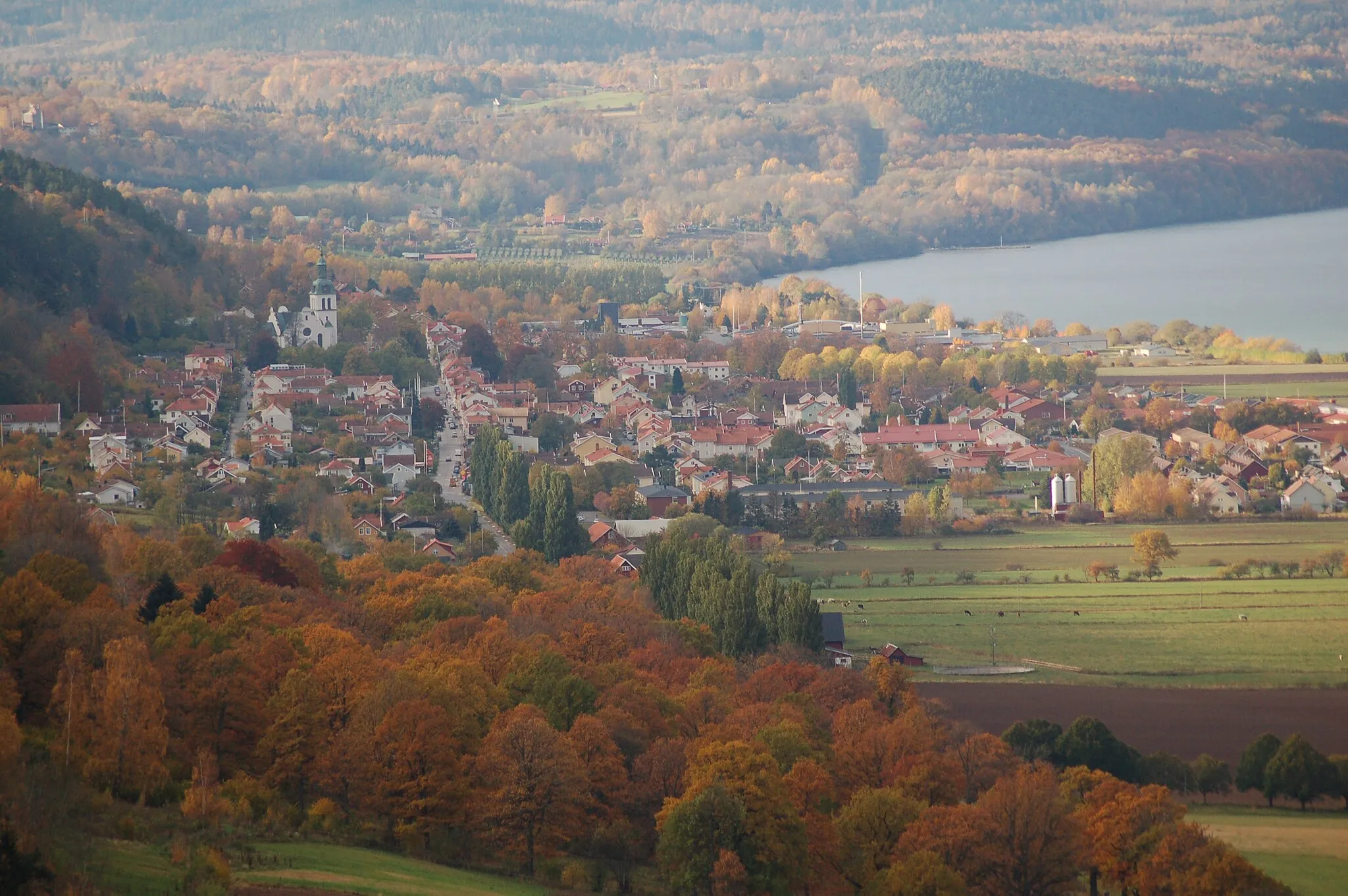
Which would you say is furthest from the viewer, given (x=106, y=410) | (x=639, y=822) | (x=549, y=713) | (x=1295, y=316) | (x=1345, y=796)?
(x=1295, y=316)

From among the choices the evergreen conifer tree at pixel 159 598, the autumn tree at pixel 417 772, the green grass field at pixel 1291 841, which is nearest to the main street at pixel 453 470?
the evergreen conifer tree at pixel 159 598

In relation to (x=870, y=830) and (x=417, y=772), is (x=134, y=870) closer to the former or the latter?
(x=417, y=772)

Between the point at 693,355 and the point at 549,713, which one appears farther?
the point at 693,355

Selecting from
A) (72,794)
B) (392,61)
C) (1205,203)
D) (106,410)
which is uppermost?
(392,61)

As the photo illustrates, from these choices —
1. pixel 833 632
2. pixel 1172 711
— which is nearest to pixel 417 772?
pixel 1172 711

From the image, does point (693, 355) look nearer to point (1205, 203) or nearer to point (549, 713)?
point (549, 713)

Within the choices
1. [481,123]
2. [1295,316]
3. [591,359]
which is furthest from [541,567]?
[481,123]
